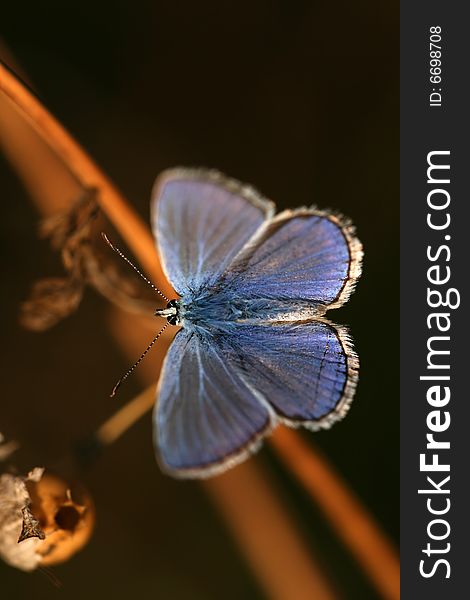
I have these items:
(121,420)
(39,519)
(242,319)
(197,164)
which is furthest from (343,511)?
(197,164)

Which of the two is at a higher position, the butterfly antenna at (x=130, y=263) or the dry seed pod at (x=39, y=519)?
the butterfly antenna at (x=130, y=263)

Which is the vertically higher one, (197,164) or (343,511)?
(197,164)

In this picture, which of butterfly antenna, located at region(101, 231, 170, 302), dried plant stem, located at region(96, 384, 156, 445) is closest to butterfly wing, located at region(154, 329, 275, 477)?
dried plant stem, located at region(96, 384, 156, 445)

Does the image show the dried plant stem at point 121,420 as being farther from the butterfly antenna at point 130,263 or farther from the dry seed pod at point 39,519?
the butterfly antenna at point 130,263

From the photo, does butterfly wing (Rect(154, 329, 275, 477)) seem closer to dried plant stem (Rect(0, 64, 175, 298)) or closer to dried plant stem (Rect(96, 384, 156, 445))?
dried plant stem (Rect(96, 384, 156, 445))

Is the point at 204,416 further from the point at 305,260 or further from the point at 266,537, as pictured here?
the point at 266,537

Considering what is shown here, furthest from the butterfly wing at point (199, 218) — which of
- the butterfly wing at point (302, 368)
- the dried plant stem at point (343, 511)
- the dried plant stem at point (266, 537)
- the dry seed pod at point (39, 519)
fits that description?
the dried plant stem at point (266, 537)
